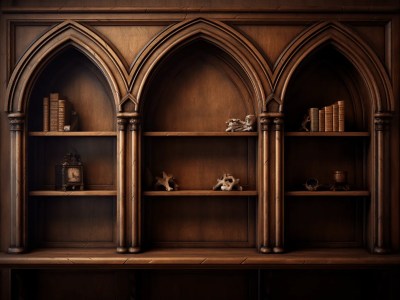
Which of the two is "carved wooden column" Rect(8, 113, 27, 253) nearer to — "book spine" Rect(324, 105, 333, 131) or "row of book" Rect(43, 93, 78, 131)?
"row of book" Rect(43, 93, 78, 131)

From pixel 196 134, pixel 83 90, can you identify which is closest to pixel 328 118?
pixel 196 134

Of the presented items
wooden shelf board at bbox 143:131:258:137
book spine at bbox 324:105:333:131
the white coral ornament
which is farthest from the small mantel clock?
book spine at bbox 324:105:333:131

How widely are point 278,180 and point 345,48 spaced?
44.1 inches

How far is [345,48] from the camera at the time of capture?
285 cm

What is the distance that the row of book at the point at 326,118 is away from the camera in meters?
2.92

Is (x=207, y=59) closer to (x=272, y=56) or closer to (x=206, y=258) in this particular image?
(x=272, y=56)

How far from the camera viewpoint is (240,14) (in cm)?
285

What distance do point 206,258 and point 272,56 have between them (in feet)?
5.19

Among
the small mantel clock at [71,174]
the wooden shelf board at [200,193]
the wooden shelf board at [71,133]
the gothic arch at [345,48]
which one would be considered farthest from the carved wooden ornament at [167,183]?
the gothic arch at [345,48]

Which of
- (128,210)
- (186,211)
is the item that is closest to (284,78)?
(186,211)

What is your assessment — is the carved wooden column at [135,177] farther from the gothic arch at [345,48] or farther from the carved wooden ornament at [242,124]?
the gothic arch at [345,48]

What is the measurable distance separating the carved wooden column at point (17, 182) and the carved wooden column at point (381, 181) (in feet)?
8.71

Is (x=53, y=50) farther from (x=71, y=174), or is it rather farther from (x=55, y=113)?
(x=71, y=174)

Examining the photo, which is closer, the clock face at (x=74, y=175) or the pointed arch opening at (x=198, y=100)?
the clock face at (x=74, y=175)
